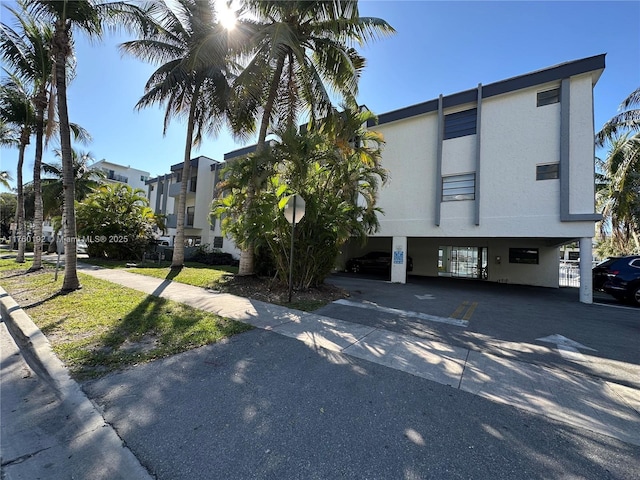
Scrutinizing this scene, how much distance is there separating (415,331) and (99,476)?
5012 mm

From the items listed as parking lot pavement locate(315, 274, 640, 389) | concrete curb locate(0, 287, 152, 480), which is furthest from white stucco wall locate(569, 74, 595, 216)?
concrete curb locate(0, 287, 152, 480)

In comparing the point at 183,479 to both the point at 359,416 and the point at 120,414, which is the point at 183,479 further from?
the point at 359,416

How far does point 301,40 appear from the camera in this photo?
971 centimetres

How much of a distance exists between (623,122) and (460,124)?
997 centimetres

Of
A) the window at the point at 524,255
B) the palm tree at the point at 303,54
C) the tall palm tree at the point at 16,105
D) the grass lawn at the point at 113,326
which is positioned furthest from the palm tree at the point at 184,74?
the window at the point at 524,255

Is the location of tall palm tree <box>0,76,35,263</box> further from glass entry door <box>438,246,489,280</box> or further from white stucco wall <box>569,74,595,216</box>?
glass entry door <box>438,246,489,280</box>

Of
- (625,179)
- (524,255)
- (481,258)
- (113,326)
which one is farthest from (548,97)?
(113,326)

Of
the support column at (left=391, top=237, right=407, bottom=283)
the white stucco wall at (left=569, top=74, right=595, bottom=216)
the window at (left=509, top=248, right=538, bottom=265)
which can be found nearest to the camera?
the white stucco wall at (left=569, top=74, right=595, bottom=216)

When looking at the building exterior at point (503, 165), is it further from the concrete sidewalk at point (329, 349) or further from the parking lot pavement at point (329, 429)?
the parking lot pavement at point (329, 429)

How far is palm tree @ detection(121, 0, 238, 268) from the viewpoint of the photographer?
11.2 m

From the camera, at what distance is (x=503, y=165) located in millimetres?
11453

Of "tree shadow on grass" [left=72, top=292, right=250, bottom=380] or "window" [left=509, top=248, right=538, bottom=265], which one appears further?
"window" [left=509, top=248, right=538, bottom=265]

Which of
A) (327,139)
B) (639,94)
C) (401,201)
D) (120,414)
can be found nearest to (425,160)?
(401,201)

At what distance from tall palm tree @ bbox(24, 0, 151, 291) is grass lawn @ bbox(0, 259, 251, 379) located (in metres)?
1.42
